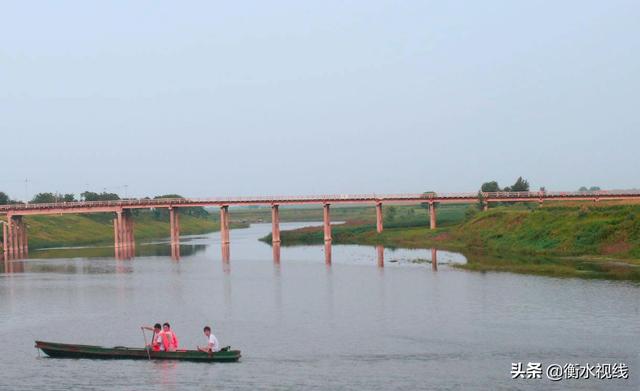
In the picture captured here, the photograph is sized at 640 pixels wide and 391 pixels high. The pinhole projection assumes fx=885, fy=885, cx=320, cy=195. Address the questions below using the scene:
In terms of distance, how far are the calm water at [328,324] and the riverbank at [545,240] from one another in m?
8.96

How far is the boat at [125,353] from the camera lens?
→ 51.1m

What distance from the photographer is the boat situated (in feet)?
168

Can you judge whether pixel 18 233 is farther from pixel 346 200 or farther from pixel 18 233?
pixel 346 200

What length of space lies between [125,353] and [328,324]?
16.3 metres

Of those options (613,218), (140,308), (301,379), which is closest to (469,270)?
(613,218)

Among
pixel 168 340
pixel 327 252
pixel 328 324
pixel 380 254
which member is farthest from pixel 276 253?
pixel 168 340

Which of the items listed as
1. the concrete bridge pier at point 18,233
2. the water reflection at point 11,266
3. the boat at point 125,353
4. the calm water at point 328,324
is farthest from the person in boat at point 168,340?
the concrete bridge pier at point 18,233

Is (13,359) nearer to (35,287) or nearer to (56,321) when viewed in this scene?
(56,321)

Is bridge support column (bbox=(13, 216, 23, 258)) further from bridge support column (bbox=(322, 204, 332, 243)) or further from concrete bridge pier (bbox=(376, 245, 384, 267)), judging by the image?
concrete bridge pier (bbox=(376, 245, 384, 267))

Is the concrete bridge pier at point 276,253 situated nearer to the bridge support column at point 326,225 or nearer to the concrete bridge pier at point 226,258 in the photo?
the concrete bridge pier at point 226,258

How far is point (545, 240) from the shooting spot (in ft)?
398

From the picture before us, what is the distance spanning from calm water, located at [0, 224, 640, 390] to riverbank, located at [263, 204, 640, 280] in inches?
353

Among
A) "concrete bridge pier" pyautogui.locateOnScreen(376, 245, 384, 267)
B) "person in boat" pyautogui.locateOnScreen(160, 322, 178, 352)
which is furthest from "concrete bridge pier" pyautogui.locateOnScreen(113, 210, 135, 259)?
"person in boat" pyautogui.locateOnScreen(160, 322, 178, 352)

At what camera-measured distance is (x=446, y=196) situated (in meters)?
159
